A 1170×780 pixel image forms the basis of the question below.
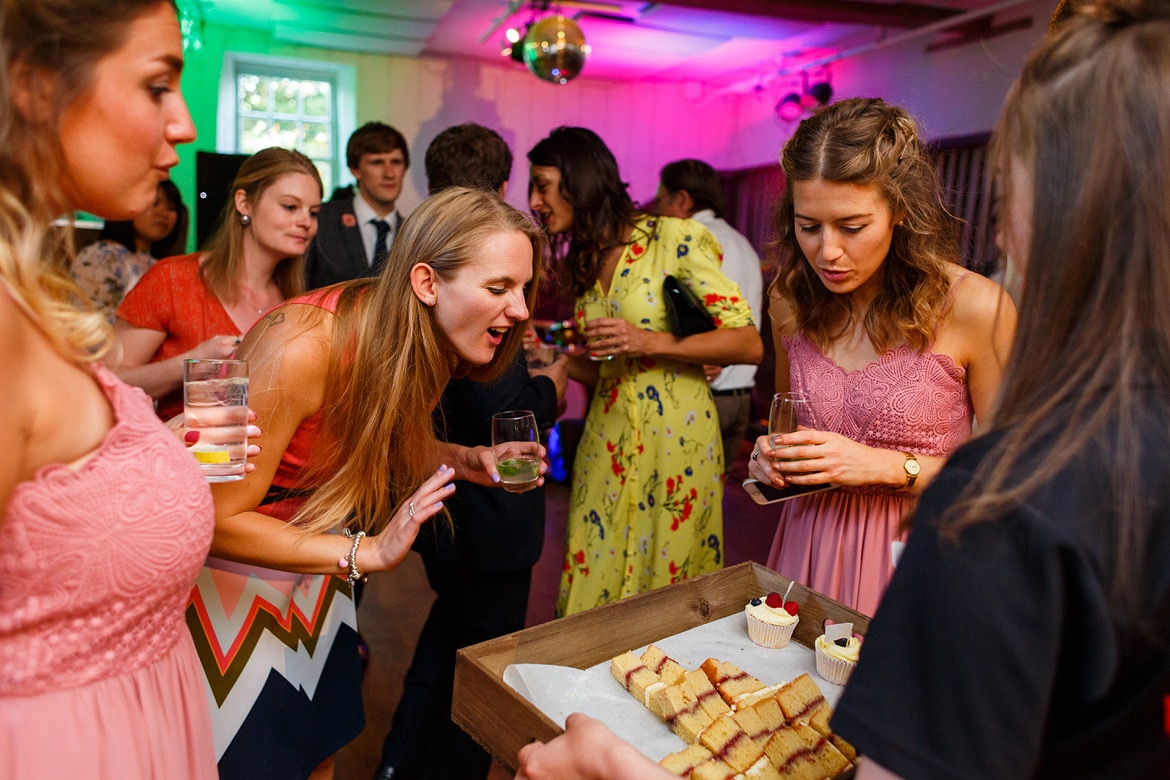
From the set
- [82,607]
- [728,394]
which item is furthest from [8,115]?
[728,394]

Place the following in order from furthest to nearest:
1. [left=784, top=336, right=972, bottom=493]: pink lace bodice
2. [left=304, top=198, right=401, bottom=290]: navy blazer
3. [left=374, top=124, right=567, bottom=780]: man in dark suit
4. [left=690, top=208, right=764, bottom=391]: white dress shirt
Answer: [left=690, top=208, right=764, bottom=391]: white dress shirt < [left=304, top=198, right=401, bottom=290]: navy blazer < [left=374, top=124, right=567, bottom=780]: man in dark suit < [left=784, top=336, right=972, bottom=493]: pink lace bodice

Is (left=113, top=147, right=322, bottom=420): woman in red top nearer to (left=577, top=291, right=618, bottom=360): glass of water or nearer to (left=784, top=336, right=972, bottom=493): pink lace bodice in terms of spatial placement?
(left=577, top=291, right=618, bottom=360): glass of water

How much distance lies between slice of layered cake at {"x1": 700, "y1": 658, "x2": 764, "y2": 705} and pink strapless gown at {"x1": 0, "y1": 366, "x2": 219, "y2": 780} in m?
0.79

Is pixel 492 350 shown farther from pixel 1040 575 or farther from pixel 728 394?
pixel 728 394

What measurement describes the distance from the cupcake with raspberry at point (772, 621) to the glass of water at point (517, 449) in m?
0.58

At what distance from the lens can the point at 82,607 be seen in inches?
38.9

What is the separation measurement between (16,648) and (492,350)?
1082mm

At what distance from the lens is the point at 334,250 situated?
3.78 meters

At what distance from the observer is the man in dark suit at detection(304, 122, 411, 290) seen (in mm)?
3782

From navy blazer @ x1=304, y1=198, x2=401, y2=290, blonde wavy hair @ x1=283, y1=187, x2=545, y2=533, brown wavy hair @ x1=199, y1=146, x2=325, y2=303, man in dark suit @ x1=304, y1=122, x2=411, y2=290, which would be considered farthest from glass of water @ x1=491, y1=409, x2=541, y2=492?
man in dark suit @ x1=304, y1=122, x2=411, y2=290

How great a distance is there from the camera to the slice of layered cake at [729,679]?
4.28ft

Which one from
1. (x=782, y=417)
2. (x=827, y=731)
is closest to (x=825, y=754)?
(x=827, y=731)

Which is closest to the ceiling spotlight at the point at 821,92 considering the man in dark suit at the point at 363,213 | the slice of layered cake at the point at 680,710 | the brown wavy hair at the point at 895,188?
the man in dark suit at the point at 363,213

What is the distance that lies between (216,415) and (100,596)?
1.28 feet
